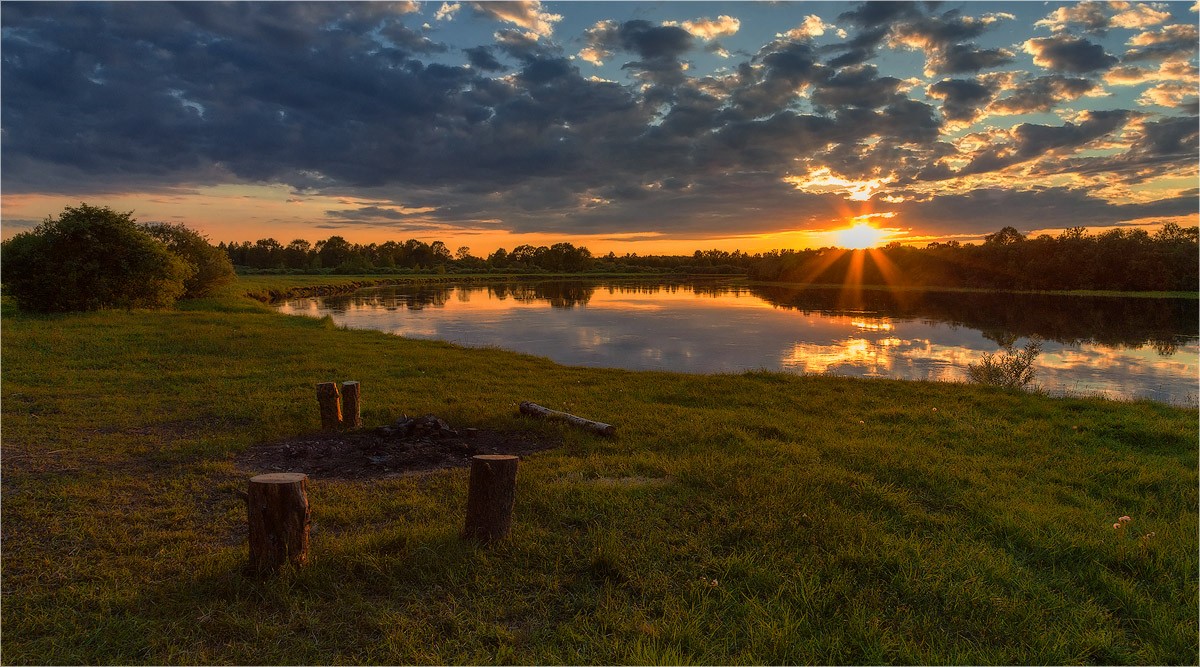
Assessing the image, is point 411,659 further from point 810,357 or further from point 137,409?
point 810,357

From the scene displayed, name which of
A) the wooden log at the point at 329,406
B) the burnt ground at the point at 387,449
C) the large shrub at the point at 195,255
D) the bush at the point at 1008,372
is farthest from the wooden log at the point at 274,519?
the large shrub at the point at 195,255

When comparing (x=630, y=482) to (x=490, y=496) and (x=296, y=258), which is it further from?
(x=296, y=258)

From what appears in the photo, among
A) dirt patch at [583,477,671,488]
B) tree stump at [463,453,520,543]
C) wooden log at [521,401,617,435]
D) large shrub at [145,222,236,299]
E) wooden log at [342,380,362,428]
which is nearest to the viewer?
tree stump at [463,453,520,543]

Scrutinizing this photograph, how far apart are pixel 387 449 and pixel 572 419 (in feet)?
10.3

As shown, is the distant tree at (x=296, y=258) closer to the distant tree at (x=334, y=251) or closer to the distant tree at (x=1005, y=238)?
the distant tree at (x=334, y=251)

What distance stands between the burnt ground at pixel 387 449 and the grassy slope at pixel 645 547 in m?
0.45

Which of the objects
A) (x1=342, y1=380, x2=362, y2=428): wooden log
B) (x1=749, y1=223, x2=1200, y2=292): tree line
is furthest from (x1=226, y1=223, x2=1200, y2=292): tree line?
(x1=342, y1=380, x2=362, y2=428): wooden log

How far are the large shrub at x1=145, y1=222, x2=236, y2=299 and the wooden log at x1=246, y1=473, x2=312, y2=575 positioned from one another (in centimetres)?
4241

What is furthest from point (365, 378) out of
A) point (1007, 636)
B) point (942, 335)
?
point (942, 335)

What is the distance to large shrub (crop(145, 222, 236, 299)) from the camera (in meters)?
39.7

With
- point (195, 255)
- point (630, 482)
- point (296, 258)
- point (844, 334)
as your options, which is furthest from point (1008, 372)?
point (296, 258)

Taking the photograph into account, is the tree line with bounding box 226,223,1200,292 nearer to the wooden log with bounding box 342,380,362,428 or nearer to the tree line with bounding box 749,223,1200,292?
the tree line with bounding box 749,223,1200,292

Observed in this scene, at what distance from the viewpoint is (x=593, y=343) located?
26.5 metres

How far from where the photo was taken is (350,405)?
394 inches
